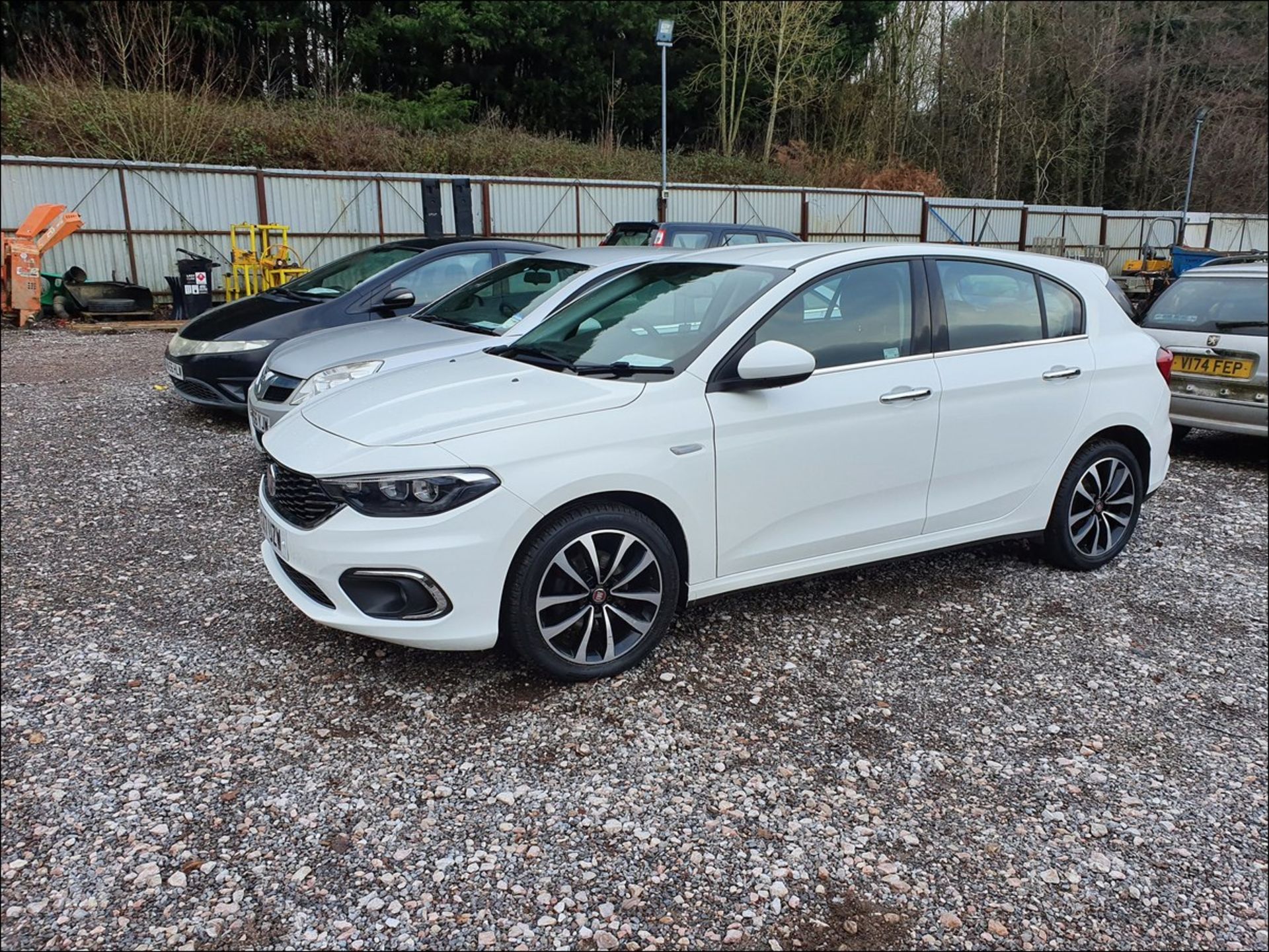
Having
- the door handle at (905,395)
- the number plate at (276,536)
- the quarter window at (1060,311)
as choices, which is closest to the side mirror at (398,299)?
the number plate at (276,536)

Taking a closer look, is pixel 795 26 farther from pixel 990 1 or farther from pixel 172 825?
pixel 172 825

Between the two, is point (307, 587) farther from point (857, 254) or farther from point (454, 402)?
point (857, 254)

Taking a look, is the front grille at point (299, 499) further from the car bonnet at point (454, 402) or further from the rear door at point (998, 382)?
the rear door at point (998, 382)

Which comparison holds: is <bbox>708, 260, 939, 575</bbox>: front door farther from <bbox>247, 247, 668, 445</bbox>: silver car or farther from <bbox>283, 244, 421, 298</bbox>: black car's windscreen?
<bbox>283, 244, 421, 298</bbox>: black car's windscreen

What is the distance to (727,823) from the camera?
2850mm

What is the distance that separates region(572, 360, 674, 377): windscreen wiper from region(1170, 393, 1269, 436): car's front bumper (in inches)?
212

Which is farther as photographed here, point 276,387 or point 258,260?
point 258,260

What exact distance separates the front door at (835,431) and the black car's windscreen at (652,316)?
0.67 feet

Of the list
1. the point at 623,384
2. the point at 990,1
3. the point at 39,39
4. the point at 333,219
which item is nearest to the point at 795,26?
the point at 990,1

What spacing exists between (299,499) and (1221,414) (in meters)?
6.68

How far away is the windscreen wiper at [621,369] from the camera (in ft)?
12.2

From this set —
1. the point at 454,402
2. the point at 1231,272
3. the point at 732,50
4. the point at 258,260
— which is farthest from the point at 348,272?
the point at 732,50

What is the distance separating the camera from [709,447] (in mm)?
3588

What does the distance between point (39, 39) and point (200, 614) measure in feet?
83.8
